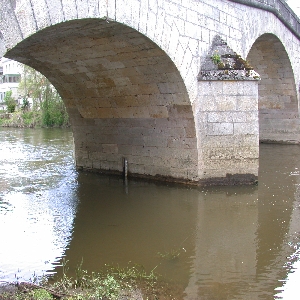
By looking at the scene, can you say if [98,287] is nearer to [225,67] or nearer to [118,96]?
[225,67]

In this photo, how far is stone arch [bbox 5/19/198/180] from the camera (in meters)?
6.89

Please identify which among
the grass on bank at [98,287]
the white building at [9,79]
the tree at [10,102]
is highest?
the white building at [9,79]

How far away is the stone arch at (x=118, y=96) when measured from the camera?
6891mm

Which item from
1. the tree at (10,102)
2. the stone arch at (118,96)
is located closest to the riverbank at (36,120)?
the tree at (10,102)

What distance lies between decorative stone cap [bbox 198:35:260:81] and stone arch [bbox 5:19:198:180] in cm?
62

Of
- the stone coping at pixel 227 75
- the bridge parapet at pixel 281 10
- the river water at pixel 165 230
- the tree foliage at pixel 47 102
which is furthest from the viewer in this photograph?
the tree foliage at pixel 47 102

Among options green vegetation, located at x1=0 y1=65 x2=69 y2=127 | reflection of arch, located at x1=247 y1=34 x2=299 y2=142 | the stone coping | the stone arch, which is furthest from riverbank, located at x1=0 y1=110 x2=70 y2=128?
Answer: the stone coping

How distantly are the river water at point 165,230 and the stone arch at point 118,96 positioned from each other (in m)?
0.55

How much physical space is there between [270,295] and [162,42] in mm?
4300

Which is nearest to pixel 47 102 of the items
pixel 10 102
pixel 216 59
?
pixel 10 102

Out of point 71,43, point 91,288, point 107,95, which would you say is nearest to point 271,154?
point 107,95

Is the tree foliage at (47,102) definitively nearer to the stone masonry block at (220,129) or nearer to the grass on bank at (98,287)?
the stone masonry block at (220,129)

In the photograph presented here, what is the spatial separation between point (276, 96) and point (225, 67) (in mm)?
7456

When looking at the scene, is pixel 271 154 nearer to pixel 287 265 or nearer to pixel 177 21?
pixel 177 21
